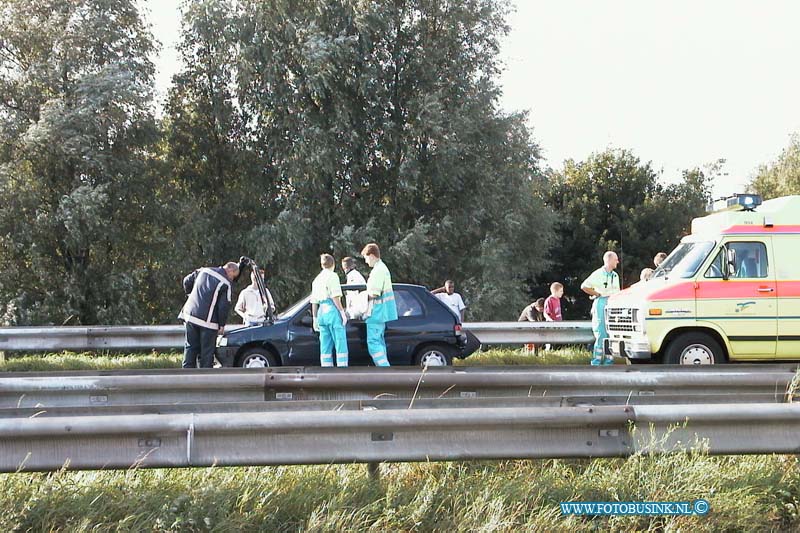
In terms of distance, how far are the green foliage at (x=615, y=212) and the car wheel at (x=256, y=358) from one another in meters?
28.4

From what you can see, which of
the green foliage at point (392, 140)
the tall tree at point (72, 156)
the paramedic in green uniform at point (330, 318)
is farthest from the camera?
the green foliage at point (392, 140)

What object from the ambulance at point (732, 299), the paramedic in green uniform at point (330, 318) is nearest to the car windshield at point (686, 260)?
the ambulance at point (732, 299)

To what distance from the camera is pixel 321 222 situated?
26.5 metres

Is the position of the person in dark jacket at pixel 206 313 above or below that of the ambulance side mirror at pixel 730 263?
below

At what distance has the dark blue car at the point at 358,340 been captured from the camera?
478 inches

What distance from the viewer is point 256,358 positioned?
39.9 feet

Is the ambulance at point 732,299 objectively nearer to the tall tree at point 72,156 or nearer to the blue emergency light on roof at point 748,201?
the blue emergency light on roof at point 748,201

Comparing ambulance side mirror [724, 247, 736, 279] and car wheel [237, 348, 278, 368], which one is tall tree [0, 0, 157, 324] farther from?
ambulance side mirror [724, 247, 736, 279]

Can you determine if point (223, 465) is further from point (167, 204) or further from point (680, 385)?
point (167, 204)

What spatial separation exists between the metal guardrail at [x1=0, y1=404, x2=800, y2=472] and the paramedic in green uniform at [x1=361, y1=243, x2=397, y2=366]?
6749mm

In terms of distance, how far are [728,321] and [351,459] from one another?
315 inches

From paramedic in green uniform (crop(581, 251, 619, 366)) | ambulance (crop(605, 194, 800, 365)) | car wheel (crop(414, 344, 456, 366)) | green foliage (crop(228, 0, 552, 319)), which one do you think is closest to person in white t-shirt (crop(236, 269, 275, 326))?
car wheel (crop(414, 344, 456, 366))

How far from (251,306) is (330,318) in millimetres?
2193

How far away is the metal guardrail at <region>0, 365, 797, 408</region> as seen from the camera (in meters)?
7.06
